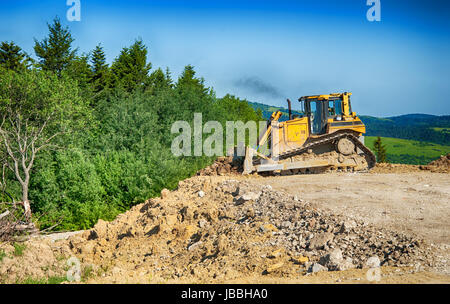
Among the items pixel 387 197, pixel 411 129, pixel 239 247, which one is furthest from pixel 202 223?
pixel 411 129

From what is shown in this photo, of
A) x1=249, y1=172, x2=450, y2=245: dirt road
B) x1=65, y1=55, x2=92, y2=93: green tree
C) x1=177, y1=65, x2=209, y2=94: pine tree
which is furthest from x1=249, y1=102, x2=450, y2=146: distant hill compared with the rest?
x1=249, y1=172, x2=450, y2=245: dirt road

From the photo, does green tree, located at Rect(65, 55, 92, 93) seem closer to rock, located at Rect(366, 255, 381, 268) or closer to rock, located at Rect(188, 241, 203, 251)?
rock, located at Rect(188, 241, 203, 251)

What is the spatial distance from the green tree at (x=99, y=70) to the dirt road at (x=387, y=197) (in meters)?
18.8

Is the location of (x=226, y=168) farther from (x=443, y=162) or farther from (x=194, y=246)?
(x=443, y=162)

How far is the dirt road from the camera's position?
971 centimetres

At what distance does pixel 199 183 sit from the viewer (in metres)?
16.8

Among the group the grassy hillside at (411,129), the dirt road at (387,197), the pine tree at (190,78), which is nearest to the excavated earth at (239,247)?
the dirt road at (387,197)

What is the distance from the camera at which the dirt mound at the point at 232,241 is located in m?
8.34

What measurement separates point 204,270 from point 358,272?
3.28 meters

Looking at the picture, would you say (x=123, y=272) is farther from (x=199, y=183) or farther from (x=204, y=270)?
(x=199, y=183)

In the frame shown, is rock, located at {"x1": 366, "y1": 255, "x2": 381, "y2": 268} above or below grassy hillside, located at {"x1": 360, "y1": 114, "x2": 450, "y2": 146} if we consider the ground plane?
below

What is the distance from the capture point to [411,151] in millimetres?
76375

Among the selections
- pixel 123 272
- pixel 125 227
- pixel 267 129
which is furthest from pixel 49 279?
pixel 267 129

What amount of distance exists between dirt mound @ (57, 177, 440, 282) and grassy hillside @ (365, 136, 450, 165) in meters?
59.0
